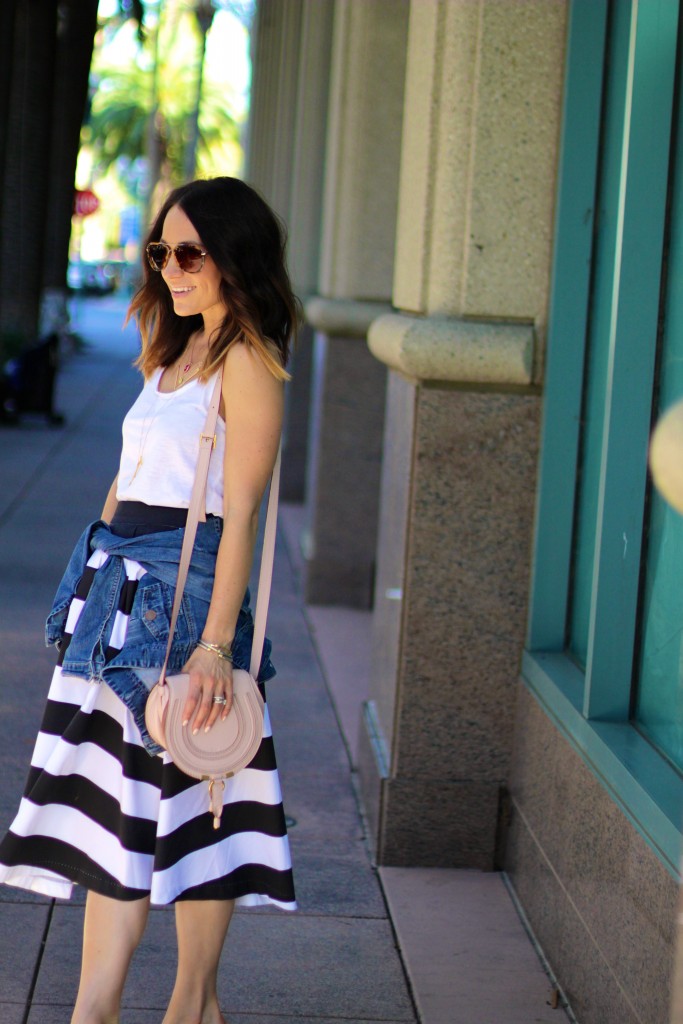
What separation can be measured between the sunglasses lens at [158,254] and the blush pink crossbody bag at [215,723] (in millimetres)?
303

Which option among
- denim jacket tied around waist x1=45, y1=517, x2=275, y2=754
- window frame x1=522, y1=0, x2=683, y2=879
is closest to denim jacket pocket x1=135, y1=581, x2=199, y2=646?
denim jacket tied around waist x1=45, y1=517, x2=275, y2=754

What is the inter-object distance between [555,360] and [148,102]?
76.6 m

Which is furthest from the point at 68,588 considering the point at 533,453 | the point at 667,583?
the point at 533,453

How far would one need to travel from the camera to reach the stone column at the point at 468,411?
418 cm

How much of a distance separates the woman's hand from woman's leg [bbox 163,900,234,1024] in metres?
0.49

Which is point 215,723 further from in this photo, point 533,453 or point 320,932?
point 533,453

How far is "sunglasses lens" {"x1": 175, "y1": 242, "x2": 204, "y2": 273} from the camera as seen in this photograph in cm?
293

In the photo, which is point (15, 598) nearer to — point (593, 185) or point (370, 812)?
point (370, 812)

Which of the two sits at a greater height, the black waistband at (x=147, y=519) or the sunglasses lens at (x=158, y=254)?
the sunglasses lens at (x=158, y=254)

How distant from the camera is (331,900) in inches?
165

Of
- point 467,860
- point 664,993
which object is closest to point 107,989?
point 664,993

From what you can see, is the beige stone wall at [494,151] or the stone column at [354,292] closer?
the beige stone wall at [494,151]

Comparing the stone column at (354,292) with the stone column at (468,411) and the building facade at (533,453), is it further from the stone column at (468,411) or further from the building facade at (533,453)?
the stone column at (468,411)

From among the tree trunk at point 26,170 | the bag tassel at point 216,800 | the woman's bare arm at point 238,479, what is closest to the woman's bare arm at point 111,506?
the woman's bare arm at point 238,479
